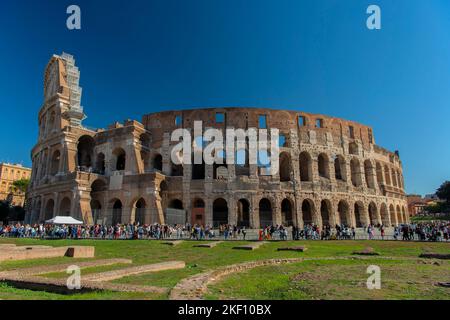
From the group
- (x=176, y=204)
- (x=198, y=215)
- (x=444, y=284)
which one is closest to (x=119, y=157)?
(x=176, y=204)

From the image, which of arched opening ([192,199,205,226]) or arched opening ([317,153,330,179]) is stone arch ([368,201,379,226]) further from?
arched opening ([192,199,205,226])

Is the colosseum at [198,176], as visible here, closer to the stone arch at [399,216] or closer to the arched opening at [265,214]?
the arched opening at [265,214]

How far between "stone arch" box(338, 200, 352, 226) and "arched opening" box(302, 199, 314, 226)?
3.88 meters

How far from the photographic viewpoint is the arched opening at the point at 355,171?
38.2 m

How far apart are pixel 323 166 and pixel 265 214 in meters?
9.88

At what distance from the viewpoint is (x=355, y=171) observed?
38.6 meters

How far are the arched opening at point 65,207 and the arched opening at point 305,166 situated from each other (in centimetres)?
2659

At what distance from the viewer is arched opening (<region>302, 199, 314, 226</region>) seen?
33.7 m

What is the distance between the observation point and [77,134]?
3541cm

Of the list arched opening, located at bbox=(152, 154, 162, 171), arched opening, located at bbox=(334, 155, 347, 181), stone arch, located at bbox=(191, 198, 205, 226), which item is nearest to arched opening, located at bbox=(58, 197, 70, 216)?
arched opening, located at bbox=(152, 154, 162, 171)

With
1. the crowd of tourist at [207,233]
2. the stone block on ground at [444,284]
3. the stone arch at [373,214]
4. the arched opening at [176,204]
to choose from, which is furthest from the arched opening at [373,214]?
the stone block on ground at [444,284]
